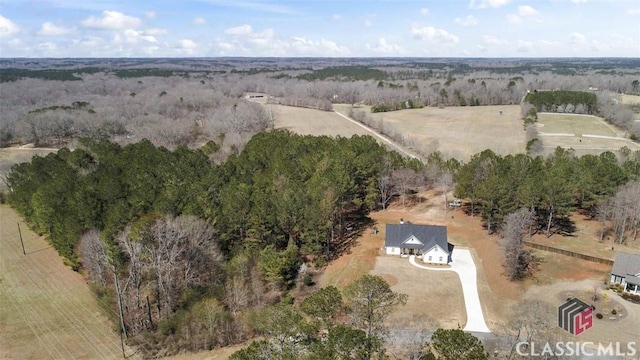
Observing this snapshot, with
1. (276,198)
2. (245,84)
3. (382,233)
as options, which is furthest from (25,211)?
(245,84)

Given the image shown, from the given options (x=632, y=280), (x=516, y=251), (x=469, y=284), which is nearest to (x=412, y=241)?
(x=469, y=284)

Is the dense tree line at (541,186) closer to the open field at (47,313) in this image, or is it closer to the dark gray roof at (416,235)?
the dark gray roof at (416,235)

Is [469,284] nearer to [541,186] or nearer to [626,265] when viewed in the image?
[626,265]

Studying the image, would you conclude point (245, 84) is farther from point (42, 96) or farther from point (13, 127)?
point (13, 127)

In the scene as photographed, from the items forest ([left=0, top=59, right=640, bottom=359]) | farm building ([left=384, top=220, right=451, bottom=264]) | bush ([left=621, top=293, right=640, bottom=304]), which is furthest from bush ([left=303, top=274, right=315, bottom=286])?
bush ([left=621, top=293, right=640, bottom=304])

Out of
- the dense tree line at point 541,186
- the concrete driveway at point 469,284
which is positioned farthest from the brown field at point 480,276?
the dense tree line at point 541,186

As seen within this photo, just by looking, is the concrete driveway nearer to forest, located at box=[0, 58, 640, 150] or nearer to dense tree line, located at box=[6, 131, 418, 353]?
dense tree line, located at box=[6, 131, 418, 353]
